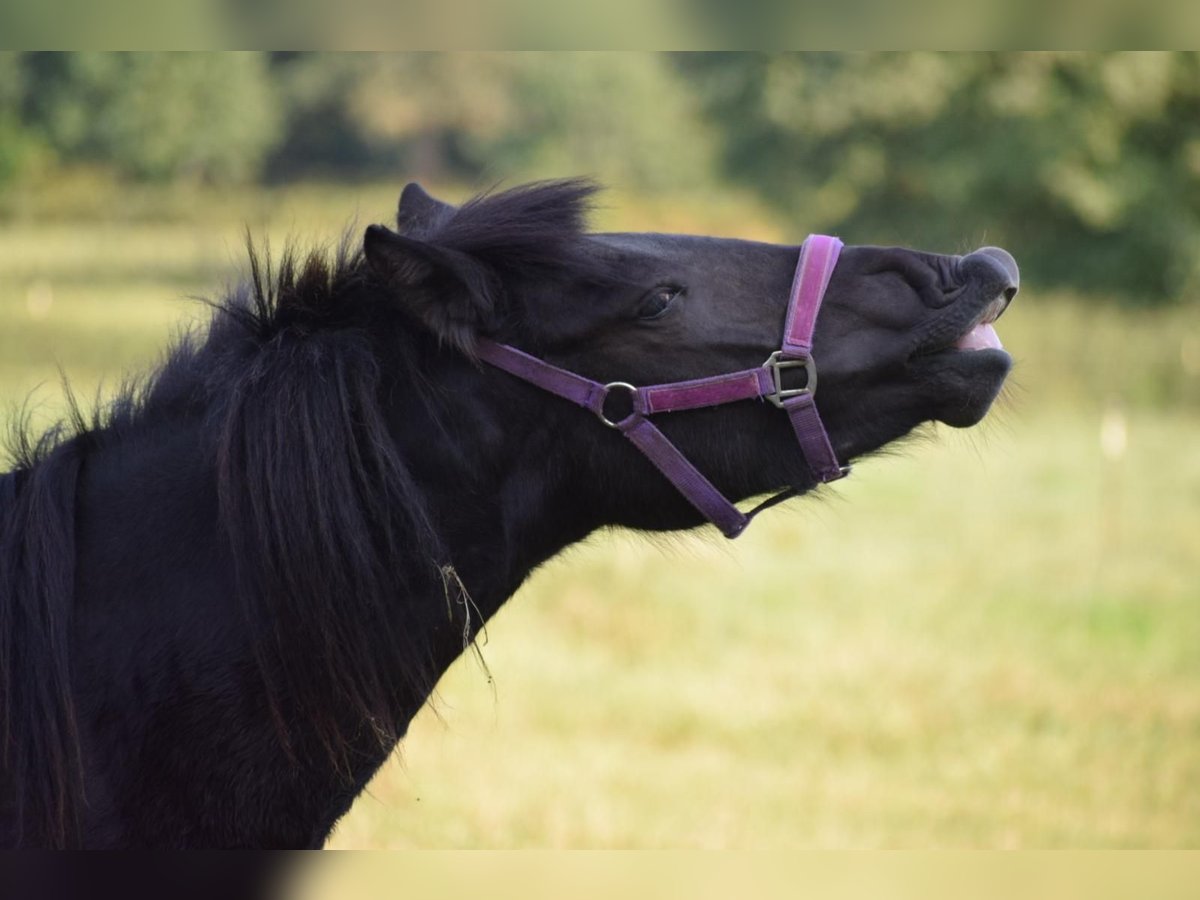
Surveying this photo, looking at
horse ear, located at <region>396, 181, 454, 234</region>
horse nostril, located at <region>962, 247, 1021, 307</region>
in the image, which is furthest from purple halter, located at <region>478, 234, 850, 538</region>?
horse ear, located at <region>396, 181, 454, 234</region>

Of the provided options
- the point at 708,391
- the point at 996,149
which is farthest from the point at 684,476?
the point at 996,149

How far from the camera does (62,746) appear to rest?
2398 mm

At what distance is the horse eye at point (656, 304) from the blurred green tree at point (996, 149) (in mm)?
21563

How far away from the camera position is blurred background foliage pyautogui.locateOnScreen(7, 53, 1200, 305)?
714 inches

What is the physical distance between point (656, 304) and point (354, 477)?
71 cm

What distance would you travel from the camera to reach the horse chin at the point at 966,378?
2.64 m

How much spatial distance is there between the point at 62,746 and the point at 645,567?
27.3ft

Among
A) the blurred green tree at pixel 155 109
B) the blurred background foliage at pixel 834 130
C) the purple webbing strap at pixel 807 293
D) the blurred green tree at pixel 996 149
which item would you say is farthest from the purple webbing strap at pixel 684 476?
the blurred green tree at pixel 996 149

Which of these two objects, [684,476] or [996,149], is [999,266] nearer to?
[684,476]

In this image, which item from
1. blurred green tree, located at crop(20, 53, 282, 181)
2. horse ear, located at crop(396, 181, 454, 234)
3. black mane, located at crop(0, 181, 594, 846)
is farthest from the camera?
blurred green tree, located at crop(20, 53, 282, 181)

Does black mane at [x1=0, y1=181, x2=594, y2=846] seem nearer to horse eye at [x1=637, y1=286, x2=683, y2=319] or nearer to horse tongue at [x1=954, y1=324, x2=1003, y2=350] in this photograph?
horse eye at [x1=637, y1=286, x2=683, y2=319]

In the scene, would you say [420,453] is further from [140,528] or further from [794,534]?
[794,534]

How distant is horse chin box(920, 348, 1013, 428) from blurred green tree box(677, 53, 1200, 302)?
21412 millimetres

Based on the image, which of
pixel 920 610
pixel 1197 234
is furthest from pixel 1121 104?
pixel 920 610
